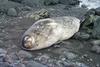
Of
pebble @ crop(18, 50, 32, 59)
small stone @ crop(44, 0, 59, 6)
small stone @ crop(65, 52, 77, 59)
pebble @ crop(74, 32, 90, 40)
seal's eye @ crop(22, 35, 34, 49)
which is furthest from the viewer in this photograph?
small stone @ crop(44, 0, 59, 6)

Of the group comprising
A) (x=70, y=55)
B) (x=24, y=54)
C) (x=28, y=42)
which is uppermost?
(x=28, y=42)

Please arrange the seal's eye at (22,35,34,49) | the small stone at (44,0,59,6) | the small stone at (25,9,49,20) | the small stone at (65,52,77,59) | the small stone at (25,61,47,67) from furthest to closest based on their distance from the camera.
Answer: the small stone at (44,0,59,6), the small stone at (25,9,49,20), the seal's eye at (22,35,34,49), the small stone at (65,52,77,59), the small stone at (25,61,47,67)

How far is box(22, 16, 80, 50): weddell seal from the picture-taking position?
7.21m

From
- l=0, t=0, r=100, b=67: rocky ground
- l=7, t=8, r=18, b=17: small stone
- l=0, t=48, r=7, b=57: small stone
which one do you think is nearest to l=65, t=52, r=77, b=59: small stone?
l=0, t=0, r=100, b=67: rocky ground

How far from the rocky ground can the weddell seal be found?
0.15m

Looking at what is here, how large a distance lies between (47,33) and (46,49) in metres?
0.43

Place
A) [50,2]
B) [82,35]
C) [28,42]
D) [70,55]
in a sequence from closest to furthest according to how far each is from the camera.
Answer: [70,55]
[28,42]
[82,35]
[50,2]

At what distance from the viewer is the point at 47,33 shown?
295 inches

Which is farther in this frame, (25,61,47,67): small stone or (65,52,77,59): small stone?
(65,52,77,59): small stone

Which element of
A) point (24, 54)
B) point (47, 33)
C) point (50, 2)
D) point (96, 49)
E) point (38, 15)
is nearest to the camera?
point (24, 54)

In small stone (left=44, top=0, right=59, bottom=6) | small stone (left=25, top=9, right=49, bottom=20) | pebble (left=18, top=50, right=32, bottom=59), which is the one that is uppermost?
small stone (left=44, top=0, right=59, bottom=6)

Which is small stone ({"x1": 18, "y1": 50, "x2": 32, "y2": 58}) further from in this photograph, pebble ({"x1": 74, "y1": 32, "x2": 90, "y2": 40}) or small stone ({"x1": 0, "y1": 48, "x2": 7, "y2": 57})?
pebble ({"x1": 74, "y1": 32, "x2": 90, "y2": 40})

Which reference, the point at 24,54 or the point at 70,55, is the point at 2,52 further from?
the point at 70,55

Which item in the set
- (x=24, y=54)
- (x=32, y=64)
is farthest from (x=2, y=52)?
(x=32, y=64)
